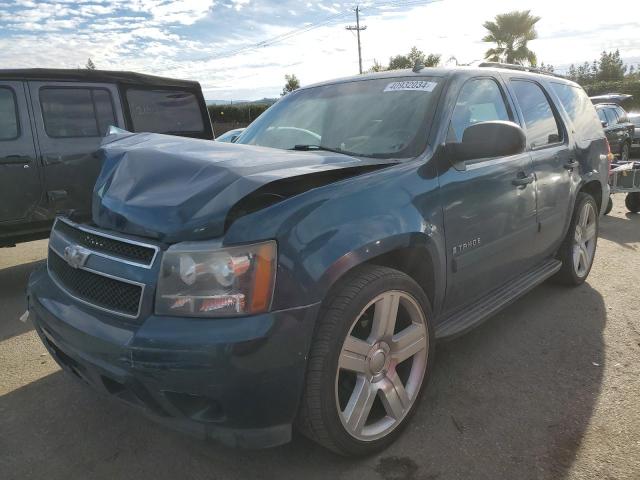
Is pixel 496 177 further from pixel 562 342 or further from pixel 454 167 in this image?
pixel 562 342

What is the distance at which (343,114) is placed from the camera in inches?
125

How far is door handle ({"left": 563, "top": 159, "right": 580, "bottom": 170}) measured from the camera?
12.9 ft

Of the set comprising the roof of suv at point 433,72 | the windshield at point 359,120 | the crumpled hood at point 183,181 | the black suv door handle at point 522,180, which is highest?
the roof of suv at point 433,72

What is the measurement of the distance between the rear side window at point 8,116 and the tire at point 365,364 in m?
4.24

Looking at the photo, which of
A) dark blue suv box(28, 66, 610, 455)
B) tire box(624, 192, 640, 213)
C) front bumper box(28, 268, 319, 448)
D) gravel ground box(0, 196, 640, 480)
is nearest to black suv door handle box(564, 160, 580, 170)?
dark blue suv box(28, 66, 610, 455)

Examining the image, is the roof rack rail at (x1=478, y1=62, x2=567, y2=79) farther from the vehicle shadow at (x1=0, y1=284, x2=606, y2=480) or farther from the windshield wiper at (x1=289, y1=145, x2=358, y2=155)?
the vehicle shadow at (x1=0, y1=284, x2=606, y2=480)

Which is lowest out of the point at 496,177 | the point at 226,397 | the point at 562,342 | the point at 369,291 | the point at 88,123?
the point at 562,342

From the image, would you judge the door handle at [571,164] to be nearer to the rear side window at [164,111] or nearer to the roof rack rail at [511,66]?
the roof rack rail at [511,66]

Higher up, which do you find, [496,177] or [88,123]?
[88,123]

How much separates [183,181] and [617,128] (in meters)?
14.5

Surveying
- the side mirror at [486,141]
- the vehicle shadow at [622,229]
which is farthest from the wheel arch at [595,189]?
the side mirror at [486,141]

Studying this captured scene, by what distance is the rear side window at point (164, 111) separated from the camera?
6.03 meters

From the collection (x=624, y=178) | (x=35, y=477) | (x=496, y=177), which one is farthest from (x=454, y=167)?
(x=624, y=178)

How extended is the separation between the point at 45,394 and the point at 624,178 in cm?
770
